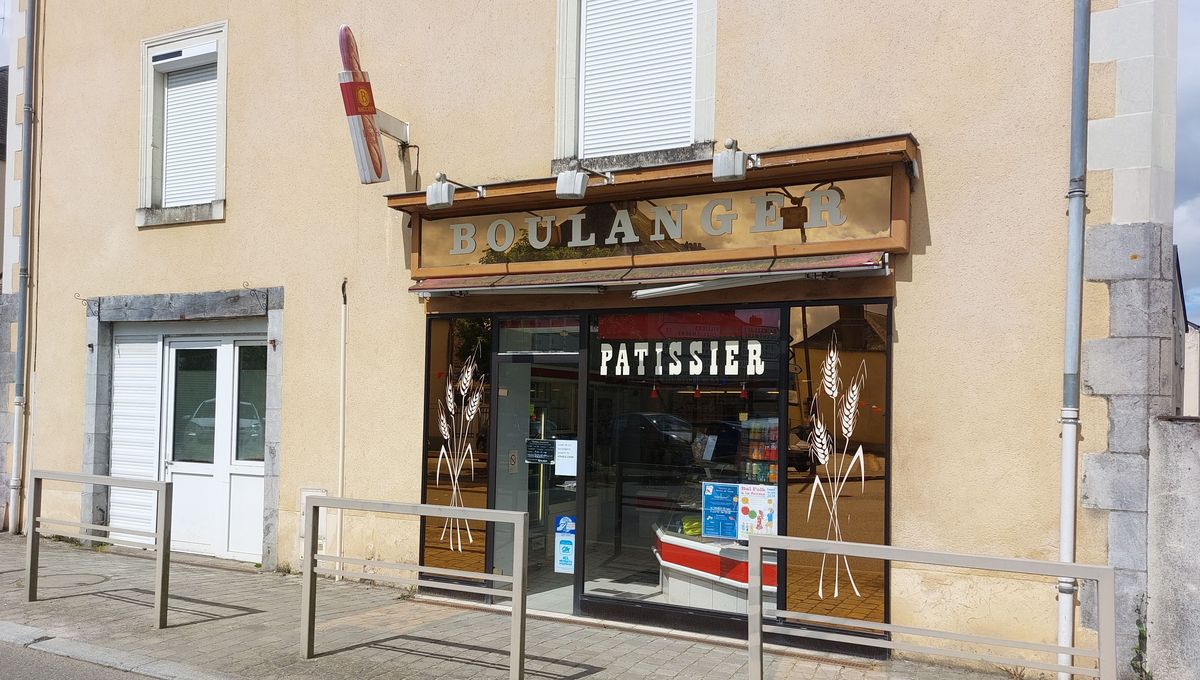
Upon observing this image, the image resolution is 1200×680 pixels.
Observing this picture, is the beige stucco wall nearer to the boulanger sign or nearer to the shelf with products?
the boulanger sign

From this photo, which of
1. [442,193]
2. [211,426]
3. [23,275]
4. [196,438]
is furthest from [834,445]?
[23,275]

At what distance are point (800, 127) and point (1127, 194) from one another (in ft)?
6.84

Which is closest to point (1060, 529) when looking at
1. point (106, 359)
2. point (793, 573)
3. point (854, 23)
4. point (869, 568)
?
point (869, 568)

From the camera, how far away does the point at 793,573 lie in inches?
251

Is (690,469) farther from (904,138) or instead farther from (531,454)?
(904,138)

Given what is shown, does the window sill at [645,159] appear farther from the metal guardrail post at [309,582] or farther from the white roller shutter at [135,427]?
the white roller shutter at [135,427]

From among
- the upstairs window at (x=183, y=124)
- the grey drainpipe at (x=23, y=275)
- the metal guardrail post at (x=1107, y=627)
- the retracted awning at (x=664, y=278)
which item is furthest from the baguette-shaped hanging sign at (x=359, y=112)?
the metal guardrail post at (x=1107, y=627)

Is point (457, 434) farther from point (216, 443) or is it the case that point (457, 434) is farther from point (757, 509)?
point (216, 443)

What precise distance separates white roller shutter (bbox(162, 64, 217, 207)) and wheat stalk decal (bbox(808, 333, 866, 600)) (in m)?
6.43

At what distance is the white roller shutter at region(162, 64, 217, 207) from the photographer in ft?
31.6

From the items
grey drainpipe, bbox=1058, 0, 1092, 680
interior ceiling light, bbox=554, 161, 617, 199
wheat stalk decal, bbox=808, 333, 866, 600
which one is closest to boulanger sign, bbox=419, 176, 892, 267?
interior ceiling light, bbox=554, 161, 617, 199

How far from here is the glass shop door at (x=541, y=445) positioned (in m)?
7.39

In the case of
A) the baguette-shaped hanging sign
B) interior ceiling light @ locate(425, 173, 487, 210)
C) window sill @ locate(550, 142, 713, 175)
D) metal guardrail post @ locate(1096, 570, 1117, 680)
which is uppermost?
the baguette-shaped hanging sign

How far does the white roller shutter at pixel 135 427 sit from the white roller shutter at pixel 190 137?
1.62m
